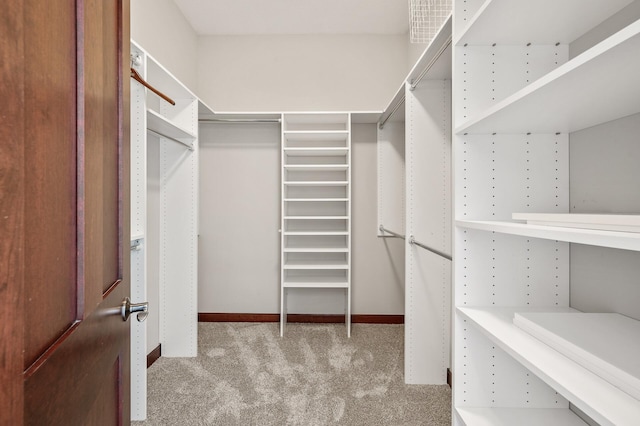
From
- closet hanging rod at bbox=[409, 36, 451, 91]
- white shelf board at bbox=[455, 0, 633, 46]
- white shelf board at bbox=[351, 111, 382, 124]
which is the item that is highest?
white shelf board at bbox=[351, 111, 382, 124]

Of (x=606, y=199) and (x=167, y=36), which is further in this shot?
(x=167, y=36)

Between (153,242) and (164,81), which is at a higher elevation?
(164,81)

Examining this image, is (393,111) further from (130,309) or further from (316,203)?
(130,309)

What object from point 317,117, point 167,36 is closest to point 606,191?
point 317,117

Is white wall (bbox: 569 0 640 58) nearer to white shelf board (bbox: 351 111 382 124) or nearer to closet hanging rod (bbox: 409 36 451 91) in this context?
closet hanging rod (bbox: 409 36 451 91)

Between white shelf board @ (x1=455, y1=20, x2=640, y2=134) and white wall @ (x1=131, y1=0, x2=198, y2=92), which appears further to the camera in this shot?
white wall @ (x1=131, y1=0, x2=198, y2=92)

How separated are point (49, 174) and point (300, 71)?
2.75m

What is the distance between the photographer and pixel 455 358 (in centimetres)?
107

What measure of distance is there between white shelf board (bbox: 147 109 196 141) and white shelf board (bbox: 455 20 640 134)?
1.54 metres

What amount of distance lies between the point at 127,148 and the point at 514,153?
1160 millimetres

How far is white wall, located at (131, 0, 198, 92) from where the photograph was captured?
1948 millimetres

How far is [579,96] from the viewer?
2.40ft

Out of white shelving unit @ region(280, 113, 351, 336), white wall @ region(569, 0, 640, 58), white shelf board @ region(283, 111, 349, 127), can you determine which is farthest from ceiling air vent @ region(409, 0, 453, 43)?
white wall @ region(569, 0, 640, 58)

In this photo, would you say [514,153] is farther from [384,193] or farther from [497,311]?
[384,193]
